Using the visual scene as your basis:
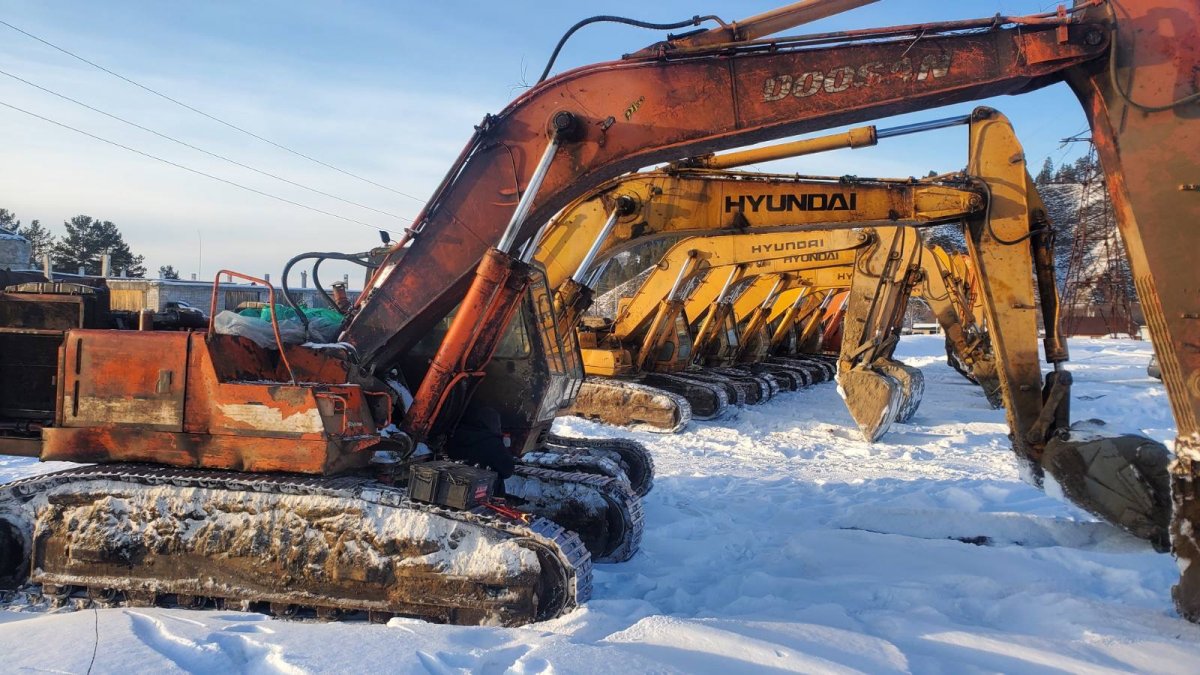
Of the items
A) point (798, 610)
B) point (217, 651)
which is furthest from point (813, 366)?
point (217, 651)

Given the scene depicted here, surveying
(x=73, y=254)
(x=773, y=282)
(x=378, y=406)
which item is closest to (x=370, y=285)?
(x=378, y=406)

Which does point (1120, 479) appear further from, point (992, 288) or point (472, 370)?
point (472, 370)

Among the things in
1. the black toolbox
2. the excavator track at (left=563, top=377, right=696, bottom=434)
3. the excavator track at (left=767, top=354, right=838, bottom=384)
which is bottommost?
the excavator track at (left=563, top=377, right=696, bottom=434)

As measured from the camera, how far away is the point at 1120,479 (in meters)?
5.02

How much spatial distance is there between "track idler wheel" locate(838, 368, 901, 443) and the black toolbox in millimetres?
8022

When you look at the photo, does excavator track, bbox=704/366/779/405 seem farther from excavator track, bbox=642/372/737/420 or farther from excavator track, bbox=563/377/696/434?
excavator track, bbox=563/377/696/434

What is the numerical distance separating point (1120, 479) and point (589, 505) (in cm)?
314

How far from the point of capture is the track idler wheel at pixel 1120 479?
4930 millimetres

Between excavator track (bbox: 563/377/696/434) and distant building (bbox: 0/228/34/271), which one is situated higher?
distant building (bbox: 0/228/34/271)

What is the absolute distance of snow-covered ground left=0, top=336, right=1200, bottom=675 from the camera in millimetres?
3533

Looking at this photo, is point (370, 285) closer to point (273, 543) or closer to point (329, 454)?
point (329, 454)

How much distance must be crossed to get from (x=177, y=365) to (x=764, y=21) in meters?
3.88

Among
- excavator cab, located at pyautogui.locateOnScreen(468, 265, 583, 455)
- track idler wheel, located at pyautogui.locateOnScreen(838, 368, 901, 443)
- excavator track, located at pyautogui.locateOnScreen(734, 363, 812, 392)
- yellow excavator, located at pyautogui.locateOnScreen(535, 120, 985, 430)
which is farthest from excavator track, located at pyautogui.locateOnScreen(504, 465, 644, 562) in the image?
excavator track, located at pyautogui.locateOnScreen(734, 363, 812, 392)

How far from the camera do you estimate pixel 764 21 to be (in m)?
5.12
